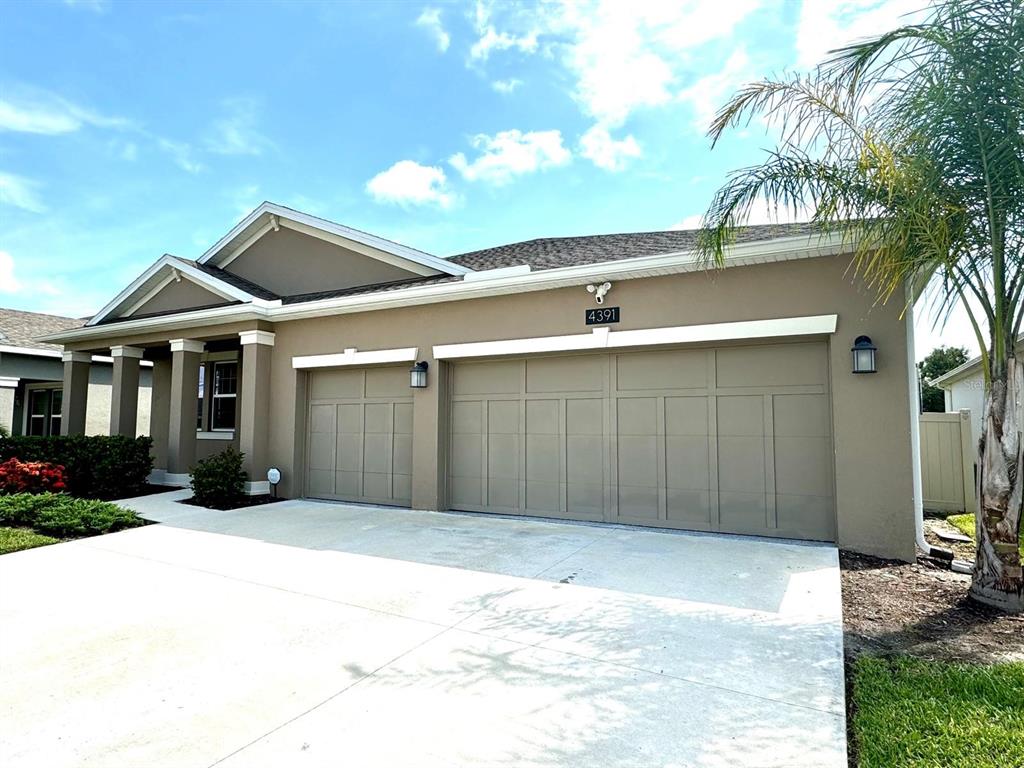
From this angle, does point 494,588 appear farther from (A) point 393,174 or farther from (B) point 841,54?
(A) point 393,174

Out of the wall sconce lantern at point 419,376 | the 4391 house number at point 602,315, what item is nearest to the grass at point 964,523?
the 4391 house number at point 602,315

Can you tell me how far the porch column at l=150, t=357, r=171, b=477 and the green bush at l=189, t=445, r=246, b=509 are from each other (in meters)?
5.15

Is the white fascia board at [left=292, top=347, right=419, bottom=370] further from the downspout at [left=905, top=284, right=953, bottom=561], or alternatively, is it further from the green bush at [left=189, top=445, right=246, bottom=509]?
the downspout at [left=905, top=284, right=953, bottom=561]

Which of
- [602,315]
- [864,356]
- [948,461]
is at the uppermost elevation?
[602,315]

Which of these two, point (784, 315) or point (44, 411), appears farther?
point (44, 411)

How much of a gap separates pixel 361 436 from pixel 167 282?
6.92 meters

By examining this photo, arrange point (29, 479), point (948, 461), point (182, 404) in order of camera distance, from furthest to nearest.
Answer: point (182, 404) < point (29, 479) < point (948, 461)

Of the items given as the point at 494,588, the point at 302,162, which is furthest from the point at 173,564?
the point at 302,162

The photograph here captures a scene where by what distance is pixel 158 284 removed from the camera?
13.1 m

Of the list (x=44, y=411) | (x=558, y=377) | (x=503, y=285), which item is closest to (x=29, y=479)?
(x=44, y=411)

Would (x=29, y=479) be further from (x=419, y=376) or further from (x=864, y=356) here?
(x=864, y=356)

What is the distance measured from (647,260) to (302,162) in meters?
10.7

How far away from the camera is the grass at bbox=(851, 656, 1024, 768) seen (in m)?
2.58

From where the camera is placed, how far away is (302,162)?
46.6ft
